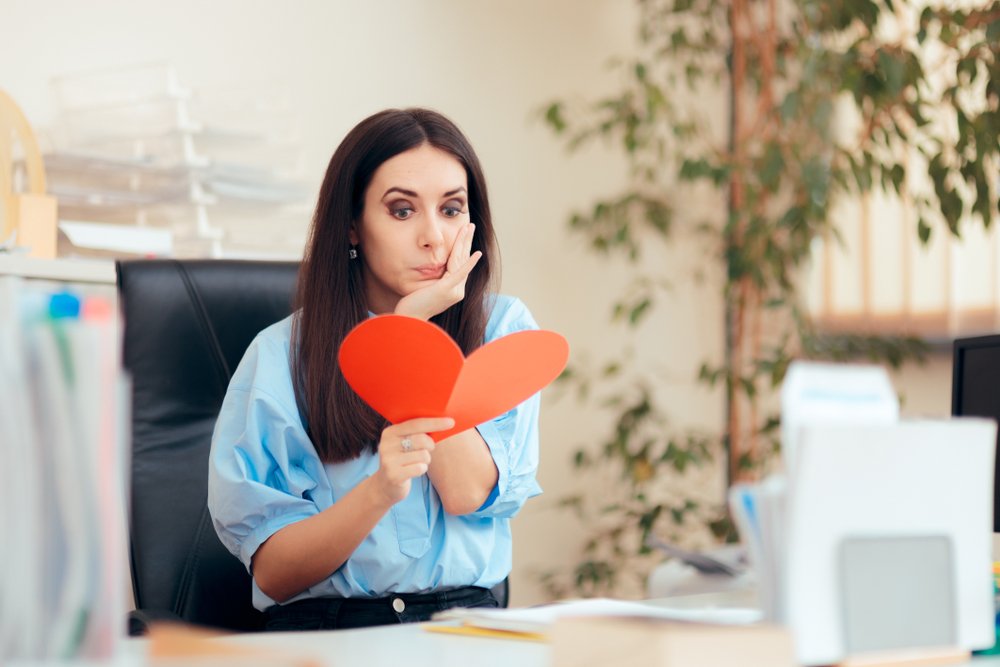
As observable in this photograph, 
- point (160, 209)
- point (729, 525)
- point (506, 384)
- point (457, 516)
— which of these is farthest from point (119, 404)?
point (729, 525)

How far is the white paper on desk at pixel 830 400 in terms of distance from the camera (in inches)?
30.6

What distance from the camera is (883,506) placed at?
80 centimetres

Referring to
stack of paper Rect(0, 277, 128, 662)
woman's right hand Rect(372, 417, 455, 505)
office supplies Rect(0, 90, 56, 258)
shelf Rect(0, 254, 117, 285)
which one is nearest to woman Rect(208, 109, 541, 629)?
woman's right hand Rect(372, 417, 455, 505)

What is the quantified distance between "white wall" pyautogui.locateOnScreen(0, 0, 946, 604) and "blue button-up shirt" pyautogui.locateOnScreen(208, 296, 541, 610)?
102cm

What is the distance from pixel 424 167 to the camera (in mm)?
1540

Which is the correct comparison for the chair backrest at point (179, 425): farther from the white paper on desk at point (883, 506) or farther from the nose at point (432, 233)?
the white paper on desk at point (883, 506)

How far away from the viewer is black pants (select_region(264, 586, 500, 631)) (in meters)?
1.42

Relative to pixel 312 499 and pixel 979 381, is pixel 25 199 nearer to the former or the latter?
pixel 312 499

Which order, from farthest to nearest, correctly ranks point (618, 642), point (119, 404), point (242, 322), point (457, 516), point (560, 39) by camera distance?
point (560, 39)
point (242, 322)
point (457, 516)
point (618, 642)
point (119, 404)

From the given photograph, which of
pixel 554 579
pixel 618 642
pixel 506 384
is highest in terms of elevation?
pixel 506 384

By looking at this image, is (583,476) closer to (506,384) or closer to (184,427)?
(184,427)

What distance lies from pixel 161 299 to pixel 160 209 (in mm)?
647

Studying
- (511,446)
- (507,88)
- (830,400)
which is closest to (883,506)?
(830,400)

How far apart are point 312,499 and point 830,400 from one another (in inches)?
33.5
